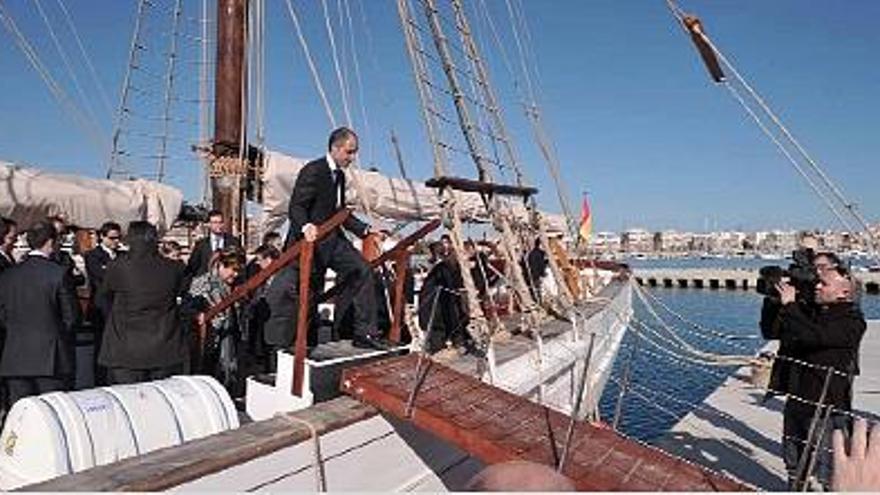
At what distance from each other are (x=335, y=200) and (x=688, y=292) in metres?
58.8

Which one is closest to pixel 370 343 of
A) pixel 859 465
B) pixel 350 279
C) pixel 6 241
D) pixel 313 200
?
pixel 350 279

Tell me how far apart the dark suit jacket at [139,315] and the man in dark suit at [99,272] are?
0.41 m

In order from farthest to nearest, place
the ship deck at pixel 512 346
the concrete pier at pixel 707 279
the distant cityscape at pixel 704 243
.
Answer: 1. the distant cityscape at pixel 704 243
2. the concrete pier at pixel 707 279
3. the ship deck at pixel 512 346

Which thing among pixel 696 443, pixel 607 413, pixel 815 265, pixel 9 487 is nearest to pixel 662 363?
pixel 607 413

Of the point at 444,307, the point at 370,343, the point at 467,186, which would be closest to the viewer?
the point at 370,343

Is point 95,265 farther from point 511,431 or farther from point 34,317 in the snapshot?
point 511,431

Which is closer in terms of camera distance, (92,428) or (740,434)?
(92,428)

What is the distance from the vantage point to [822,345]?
5.14 metres

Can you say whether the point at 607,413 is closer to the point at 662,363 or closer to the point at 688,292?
the point at 662,363

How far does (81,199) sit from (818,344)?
21.9 feet

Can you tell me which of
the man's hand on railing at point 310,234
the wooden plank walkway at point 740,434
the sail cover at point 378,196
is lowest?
the wooden plank walkway at point 740,434

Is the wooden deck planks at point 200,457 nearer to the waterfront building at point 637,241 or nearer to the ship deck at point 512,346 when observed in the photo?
the ship deck at point 512,346

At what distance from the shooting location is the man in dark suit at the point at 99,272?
519 cm

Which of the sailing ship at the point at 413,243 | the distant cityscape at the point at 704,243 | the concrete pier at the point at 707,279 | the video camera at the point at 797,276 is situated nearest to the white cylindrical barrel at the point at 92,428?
the sailing ship at the point at 413,243
